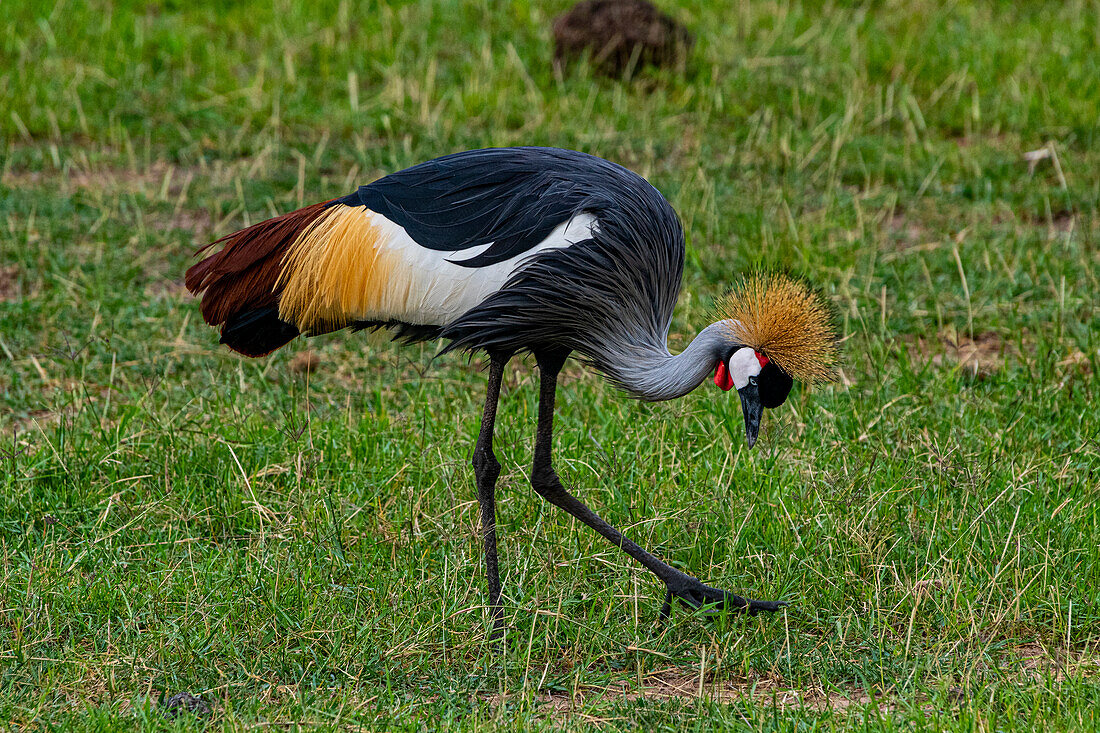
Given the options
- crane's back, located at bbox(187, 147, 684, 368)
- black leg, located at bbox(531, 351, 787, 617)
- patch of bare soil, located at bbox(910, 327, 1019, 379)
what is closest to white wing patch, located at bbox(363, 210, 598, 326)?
crane's back, located at bbox(187, 147, 684, 368)

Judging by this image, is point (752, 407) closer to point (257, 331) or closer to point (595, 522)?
point (595, 522)

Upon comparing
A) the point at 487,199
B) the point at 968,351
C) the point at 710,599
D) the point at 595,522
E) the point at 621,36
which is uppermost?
the point at 487,199

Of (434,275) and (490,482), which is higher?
(434,275)

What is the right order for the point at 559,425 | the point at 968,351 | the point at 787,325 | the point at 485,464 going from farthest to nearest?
the point at 968,351 < the point at 559,425 < the point at 485,464 < the point at 787,325

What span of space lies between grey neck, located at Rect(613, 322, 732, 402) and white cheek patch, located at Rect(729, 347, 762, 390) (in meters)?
0.04

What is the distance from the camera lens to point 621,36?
768cm

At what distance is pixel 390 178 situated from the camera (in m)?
3.68

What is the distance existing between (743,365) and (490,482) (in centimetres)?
86

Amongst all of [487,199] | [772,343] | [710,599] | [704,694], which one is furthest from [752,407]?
[487,199]

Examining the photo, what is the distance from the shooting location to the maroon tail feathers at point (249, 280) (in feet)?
12.1

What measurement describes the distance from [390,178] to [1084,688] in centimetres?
237

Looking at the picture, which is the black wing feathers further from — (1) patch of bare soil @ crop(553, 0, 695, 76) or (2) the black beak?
(1) patch of bare soil @ crop(553, 0, 695, 76)

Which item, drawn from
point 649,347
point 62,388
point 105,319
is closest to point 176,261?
point 105,319

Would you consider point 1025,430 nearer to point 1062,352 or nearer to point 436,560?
point 1062,352
